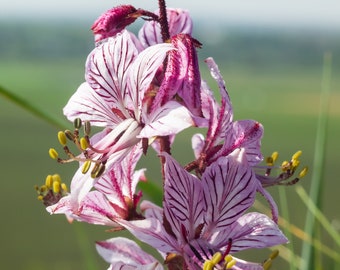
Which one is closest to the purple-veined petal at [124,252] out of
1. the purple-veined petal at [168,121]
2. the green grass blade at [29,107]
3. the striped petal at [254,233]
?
the striped petal at [254,233]

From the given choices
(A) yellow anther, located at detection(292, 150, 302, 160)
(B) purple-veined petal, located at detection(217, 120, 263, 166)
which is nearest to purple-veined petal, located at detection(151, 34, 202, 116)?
(B) purple-veined petal, located at detection(217, 120, 263, 166)

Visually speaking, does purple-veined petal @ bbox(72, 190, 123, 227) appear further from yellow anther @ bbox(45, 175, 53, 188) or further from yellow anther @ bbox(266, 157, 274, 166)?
yellow anther @ bbox(266, 157, 274, 166)

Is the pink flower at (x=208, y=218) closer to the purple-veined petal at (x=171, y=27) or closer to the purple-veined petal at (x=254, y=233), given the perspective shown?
the purple-veined petal at (x=254, y=233)

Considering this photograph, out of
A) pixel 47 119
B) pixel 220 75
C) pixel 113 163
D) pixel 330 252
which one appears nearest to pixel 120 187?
pixel 113 163

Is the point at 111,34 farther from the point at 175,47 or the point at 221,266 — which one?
the point at 221,266

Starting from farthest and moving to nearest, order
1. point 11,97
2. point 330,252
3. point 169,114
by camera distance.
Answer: point 330,252, point 11,97, point 169,114

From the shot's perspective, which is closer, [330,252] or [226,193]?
[226,193]

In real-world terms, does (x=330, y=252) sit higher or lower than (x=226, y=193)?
lower
